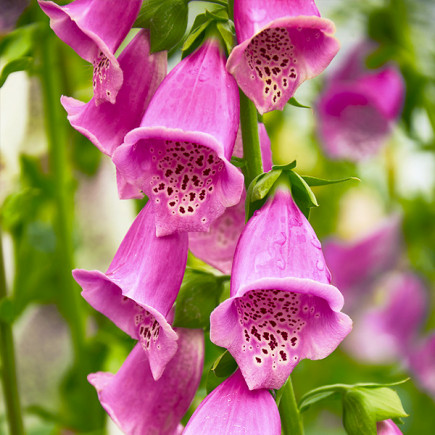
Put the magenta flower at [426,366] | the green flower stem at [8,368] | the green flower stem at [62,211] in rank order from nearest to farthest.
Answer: the green flower stem at [8,368], the green flower stem at [62,211], the magenta flower at [426,366]

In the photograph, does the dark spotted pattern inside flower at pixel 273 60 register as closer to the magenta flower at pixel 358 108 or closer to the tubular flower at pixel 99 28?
the tubular flower at pixel 99 28

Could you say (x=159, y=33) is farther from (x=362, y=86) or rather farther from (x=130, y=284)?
(x=362, y=86)

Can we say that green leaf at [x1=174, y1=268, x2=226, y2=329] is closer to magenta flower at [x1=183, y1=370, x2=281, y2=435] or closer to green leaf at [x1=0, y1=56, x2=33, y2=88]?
magenta flower at [x1=183, y1=370, x2=281, y2=435]

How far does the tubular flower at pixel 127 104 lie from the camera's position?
652 mm

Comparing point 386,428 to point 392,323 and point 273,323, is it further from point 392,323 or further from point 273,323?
point 392,323

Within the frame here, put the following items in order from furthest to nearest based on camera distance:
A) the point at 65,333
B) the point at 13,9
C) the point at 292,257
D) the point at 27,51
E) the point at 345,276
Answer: the point at 345,276, the point at 65,333, the point at 13,9, the point at 27,51, the point at 292,257

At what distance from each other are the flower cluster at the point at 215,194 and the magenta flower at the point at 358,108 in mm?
999

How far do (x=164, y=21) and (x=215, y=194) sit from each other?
0.51 feet

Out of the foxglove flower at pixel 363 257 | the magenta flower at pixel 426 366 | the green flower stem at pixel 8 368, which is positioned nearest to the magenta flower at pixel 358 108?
the foxglove flower at pixel 363 257

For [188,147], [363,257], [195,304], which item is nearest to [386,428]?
[195,304]

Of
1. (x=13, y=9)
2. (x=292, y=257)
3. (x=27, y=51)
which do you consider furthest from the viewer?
(x=13, y=9)

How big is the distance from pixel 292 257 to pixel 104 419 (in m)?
0.64

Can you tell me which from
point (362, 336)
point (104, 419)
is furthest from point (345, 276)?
point (104, 419)

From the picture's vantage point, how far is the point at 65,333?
1319mm
